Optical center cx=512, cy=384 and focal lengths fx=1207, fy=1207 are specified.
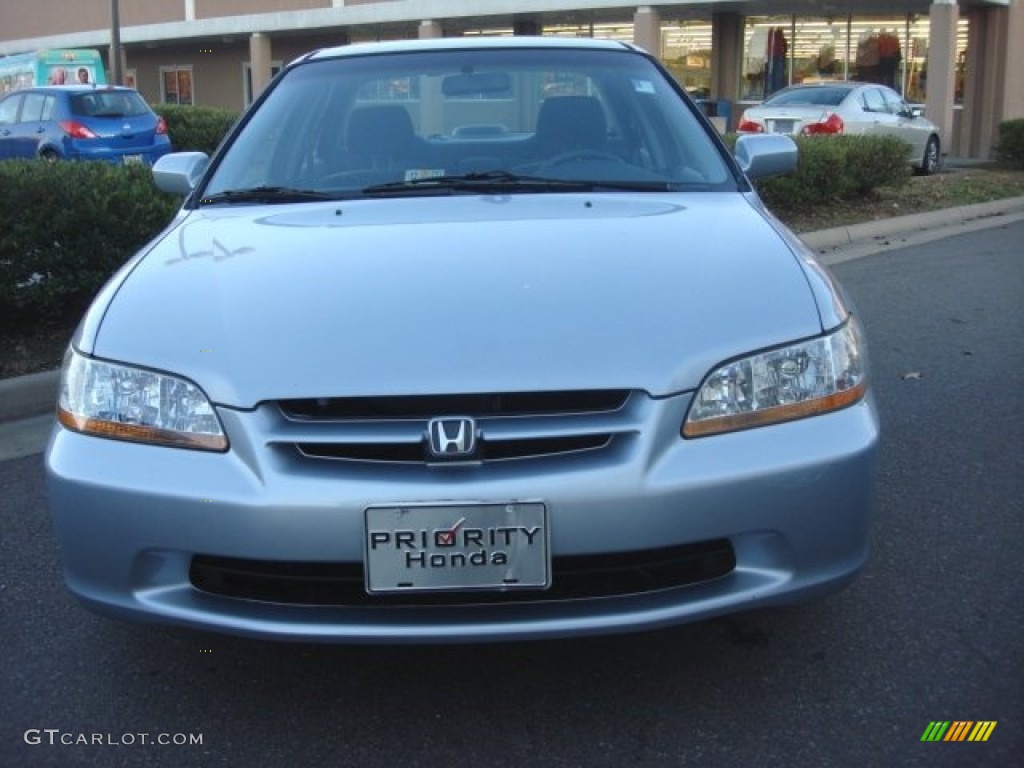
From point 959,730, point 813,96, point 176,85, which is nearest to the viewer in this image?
point 959,730

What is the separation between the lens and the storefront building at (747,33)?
22.2 metres

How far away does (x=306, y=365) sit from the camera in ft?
8.23

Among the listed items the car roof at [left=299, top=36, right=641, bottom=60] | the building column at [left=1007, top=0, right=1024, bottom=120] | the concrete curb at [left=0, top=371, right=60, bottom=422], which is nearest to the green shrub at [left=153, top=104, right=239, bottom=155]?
the concrete curb at [left=0, top=371, right=60, bottom=422]

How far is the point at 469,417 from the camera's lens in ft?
8.01

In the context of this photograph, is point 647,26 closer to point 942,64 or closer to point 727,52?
point 727,52

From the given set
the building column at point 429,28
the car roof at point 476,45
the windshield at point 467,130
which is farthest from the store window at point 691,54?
the windshield at point 467,130

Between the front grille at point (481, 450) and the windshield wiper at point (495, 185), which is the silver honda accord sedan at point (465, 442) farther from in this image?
the windshield wiper at point (495, 185)

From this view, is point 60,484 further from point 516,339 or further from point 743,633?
point 743,633

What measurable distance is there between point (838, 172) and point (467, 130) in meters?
7.98

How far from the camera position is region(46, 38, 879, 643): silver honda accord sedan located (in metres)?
2.39

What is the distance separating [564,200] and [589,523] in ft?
4.36

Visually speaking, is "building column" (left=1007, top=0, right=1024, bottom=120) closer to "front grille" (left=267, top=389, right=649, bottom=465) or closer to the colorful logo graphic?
the colorful logo graphic

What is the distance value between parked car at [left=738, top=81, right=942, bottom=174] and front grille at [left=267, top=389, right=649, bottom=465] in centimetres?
1322

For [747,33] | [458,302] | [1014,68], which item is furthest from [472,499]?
[747,33]
